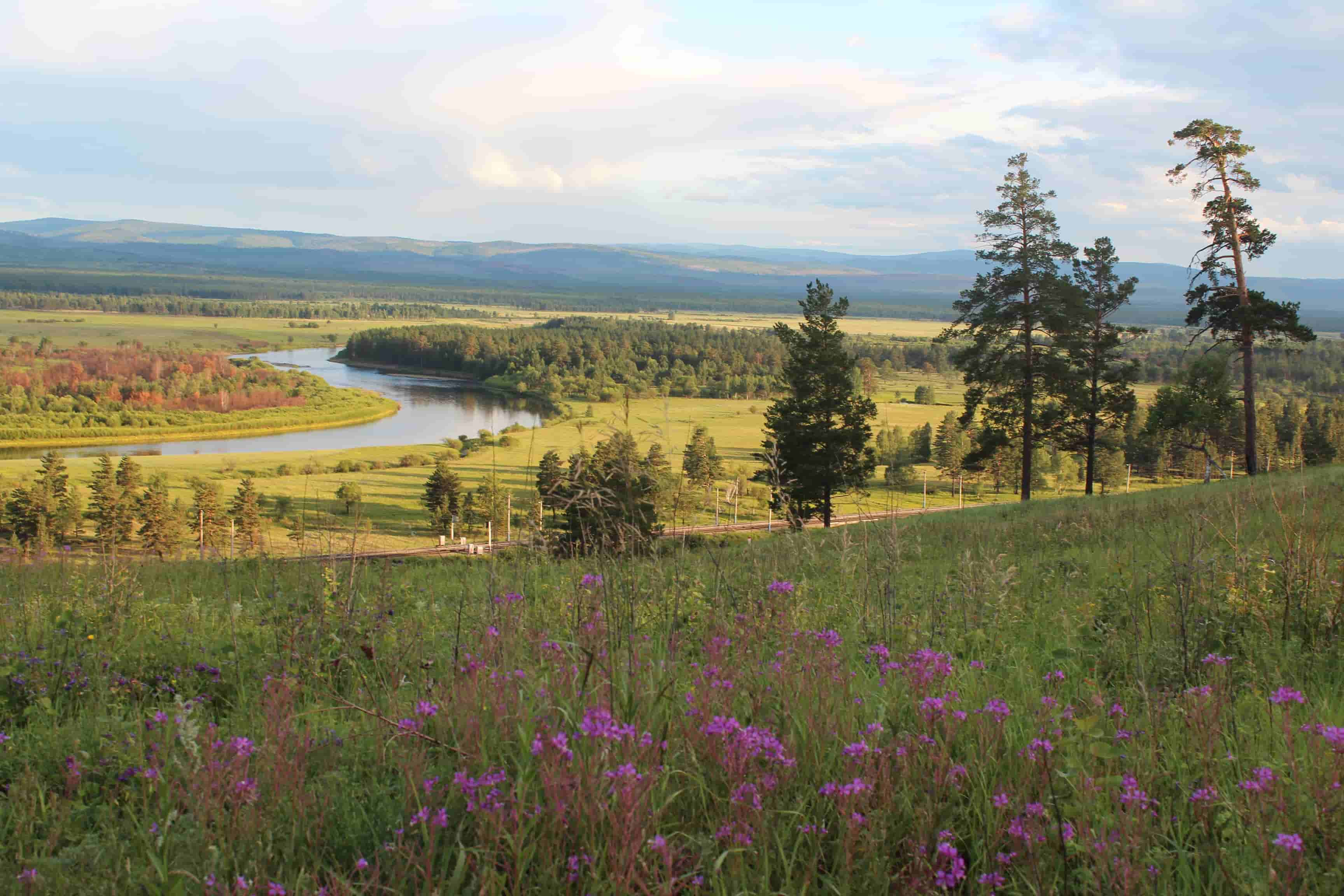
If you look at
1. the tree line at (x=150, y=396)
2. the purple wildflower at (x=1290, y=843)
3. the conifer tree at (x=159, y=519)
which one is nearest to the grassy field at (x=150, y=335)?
the tree line at (x=150, y=396)

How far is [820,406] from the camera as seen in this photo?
29719 millimetres

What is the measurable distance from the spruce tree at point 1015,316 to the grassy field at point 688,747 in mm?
24691

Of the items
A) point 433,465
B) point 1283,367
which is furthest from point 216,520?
point 1283,367

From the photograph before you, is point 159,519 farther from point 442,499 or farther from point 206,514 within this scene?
point 442,499

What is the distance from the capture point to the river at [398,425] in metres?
80.5

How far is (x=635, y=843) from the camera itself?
183 centimetres

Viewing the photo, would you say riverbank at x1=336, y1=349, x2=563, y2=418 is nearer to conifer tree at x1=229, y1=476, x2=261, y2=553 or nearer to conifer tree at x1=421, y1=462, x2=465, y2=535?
conifer tree at x1=421, y1=462, x2=465, y2=535

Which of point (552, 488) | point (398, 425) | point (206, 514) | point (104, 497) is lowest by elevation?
point (398, 425)

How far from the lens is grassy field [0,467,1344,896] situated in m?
1.98

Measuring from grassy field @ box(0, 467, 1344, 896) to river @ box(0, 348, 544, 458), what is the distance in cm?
5240

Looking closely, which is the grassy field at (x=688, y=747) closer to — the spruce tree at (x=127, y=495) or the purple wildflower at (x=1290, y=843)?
the purple wildflower at (x=1290, y=843)

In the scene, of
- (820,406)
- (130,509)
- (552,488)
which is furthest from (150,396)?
(552,488)

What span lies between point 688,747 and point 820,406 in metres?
27.9

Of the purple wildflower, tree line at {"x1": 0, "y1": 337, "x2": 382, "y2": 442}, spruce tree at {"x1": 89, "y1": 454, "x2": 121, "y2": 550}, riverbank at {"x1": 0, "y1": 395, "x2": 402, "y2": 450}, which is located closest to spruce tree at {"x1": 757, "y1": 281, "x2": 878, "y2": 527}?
spruce tree at {"x1": 89, "y1": 454, "x2": 121, "y2": 550}
